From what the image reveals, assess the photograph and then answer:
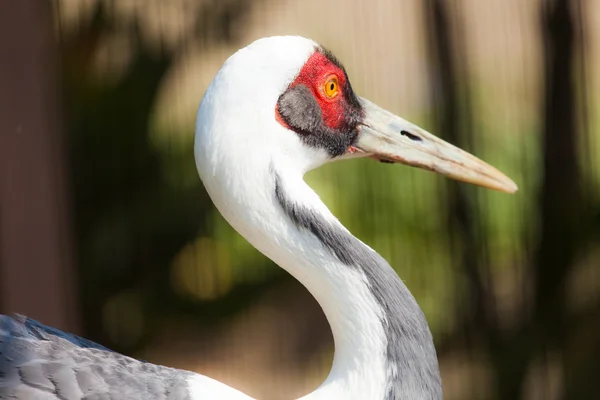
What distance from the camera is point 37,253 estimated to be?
8.79 feet

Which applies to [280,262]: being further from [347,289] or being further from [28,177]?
[28,177]

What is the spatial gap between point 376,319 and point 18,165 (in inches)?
61.2

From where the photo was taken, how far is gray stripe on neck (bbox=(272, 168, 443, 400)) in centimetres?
159

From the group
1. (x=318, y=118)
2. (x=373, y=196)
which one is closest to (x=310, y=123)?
(x=318, y=118)

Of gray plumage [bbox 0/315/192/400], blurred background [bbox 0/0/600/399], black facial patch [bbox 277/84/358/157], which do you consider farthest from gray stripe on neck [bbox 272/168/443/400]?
blurred background [bbox 0/0/600/399]

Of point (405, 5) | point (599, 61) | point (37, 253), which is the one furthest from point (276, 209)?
point (599, 61)

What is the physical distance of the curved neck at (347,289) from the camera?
1588mm

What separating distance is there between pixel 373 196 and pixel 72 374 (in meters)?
2.48

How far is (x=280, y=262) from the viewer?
1.67 metres

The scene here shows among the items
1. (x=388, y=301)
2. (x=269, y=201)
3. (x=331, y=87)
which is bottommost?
(x=388, y=301)

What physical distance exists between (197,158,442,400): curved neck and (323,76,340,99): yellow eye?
24cm

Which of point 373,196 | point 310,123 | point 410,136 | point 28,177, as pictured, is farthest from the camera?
point 373,196

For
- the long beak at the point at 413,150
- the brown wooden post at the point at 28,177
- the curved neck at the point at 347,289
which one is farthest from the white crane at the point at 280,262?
the brown wooden post at the point at 28,177

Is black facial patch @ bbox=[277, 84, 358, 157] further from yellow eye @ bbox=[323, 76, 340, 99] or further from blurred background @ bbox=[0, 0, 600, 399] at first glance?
blurred background @ bbox=[0, 0, 600, 399]
